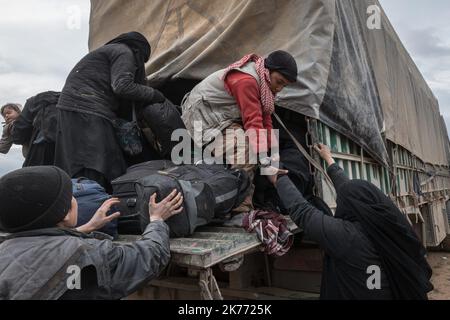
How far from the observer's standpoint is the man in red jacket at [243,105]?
2123 millimetres

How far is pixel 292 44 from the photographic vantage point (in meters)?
2.59

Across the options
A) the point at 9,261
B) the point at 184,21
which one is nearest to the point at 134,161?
the point at 184,21

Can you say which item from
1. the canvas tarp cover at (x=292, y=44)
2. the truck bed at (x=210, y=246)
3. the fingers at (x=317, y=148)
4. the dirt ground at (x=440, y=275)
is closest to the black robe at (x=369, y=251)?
the truck bed at (x=210, y=246)

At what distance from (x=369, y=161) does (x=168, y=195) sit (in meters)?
2.17

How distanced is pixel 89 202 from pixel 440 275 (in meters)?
6.81

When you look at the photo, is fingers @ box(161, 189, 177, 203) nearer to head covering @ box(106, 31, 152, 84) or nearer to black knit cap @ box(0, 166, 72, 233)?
black knit cap @ box(0, 166, 72, 233)

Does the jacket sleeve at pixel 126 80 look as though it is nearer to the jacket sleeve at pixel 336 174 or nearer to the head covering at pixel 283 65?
the head covering at pixel 283 65

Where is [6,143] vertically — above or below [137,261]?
above

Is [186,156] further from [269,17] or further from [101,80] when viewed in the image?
[269,17]

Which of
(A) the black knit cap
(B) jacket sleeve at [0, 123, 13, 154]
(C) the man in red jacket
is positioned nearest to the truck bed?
(C) the man in red jacket

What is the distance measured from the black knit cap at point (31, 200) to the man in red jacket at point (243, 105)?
1099 millimetres

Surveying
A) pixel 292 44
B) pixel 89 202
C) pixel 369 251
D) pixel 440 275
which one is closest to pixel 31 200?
pixel 89 202

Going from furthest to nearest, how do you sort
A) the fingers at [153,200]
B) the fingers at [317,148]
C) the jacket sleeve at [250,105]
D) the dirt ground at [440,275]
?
the dirt ground at [440,275]
the fingers at [317,148]
the jacket sleeve at [250,105]
the fingers at [153,200]

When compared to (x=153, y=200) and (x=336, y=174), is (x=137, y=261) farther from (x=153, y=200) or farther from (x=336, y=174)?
(x=336, y=174)
